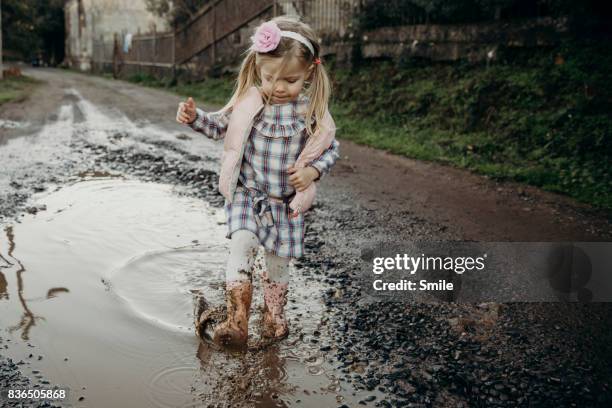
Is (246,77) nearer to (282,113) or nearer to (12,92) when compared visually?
(282,113)

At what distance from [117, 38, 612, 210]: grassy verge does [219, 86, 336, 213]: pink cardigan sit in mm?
3777

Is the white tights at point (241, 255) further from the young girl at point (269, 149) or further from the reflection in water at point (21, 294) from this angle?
the reflection in water at point (21, 294)

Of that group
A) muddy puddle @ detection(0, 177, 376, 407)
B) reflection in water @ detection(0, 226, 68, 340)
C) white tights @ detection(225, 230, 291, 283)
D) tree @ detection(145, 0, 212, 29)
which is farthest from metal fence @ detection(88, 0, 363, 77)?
white tights @ detection(225, 230, 291, 283)

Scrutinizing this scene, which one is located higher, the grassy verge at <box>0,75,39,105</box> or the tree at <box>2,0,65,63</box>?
the tree at <box>2,0,65,63</box>

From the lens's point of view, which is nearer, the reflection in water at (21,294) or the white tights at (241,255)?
the white tights at (241,255)

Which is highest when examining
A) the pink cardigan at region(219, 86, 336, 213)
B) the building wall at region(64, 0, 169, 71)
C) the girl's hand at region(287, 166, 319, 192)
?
the building wall at region(64, 0, 169, 71)

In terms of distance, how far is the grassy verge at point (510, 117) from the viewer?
6715 mm

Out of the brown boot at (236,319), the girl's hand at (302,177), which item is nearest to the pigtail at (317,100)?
the girl's hand at (302,177)

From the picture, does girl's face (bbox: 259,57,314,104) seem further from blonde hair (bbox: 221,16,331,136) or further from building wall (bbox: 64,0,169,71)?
building wall (bbox: 64,0,169,71)

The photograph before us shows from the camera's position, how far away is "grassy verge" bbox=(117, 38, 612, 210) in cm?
671

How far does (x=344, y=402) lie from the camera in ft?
7.95

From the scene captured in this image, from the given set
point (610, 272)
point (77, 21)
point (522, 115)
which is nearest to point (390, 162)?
point (522, 115)

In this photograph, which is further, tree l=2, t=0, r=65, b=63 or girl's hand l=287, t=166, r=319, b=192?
tree l=2, t=0, r=65, b=63

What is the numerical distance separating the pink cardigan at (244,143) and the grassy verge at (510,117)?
12.4ft
